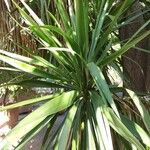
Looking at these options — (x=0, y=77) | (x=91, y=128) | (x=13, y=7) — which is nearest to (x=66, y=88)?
(x=91, y=128)

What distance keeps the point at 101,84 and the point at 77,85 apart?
25cm

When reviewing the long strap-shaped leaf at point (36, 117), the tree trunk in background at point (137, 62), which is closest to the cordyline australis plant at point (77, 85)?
the long strap-shaped leaf at point (36, 117)

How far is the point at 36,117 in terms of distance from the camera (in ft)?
5.76

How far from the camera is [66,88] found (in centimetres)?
203

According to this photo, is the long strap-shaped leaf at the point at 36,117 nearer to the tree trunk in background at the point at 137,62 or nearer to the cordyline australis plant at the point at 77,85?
the cordyline australis plant at the point at 77,85

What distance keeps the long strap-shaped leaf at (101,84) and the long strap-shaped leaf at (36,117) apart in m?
0.20

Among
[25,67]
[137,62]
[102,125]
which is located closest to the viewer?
[102,125]

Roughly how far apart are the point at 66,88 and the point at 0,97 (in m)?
1.55

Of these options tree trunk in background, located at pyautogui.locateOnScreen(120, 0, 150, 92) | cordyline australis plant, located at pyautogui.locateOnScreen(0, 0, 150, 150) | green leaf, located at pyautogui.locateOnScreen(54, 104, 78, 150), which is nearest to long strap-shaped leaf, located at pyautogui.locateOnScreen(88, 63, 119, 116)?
cordyline australis plant, located at pyautogui.locateOnScreen(0, 0, 150, 150)

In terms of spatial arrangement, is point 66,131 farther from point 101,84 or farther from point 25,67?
point 25,67

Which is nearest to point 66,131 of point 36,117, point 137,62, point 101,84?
point 36,117

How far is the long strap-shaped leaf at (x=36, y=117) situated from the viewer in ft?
5.39

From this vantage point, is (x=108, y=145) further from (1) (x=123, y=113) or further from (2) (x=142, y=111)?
(1) (x=123, y=113)

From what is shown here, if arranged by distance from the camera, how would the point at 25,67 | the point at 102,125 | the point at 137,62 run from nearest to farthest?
1. the point at 102,125
2. the point at 25,67
3. the point at 137,62
